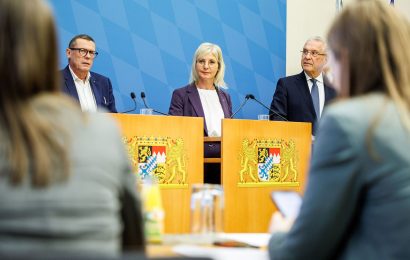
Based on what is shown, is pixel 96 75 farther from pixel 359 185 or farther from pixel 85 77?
pixel 359 185

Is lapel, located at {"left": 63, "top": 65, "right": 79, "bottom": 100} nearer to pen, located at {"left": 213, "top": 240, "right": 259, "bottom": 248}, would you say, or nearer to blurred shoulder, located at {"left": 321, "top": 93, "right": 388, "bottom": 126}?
pen, located at {"left": 213, "top": 240, "right": 259, "bottom": 248}

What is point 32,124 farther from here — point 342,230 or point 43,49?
point 342,230

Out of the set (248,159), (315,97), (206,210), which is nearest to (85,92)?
(248,159)

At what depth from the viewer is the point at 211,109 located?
6.19 m

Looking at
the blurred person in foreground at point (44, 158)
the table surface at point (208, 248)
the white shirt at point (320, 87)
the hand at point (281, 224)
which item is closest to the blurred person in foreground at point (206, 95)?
the white shirt at point (320, 87)

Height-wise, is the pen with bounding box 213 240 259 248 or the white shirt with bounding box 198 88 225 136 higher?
the white shirt with bounding box 198 88 225 136

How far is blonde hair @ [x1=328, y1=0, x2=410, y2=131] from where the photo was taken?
1611 millimetres

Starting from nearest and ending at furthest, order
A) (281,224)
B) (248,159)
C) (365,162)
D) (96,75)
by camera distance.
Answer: (365,162) → (281,224) → (248,159) → (96,75)

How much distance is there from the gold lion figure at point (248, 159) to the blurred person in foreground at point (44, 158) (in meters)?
3.64

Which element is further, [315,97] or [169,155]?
[315,97]

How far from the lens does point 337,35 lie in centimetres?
167

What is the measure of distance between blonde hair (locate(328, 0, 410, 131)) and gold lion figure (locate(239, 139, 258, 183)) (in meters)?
3.39

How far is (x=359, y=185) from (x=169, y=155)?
3.26 meters

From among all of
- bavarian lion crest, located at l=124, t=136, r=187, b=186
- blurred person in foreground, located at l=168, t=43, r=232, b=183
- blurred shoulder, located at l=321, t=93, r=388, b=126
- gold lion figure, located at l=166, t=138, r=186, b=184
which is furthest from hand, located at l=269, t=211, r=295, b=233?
blurred person in foreground, located at l=168, t=43, r=232, b=183
